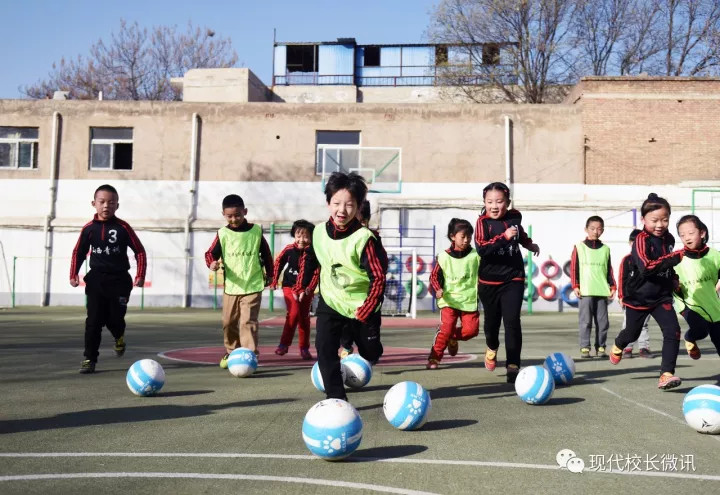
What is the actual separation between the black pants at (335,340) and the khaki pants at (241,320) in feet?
11.0

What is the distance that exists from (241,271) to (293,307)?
1.53 m

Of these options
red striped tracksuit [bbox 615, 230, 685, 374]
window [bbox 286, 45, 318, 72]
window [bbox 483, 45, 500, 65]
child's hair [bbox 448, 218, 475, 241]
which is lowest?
red striped tracksuit [bbox 615, 230, 685, 374]

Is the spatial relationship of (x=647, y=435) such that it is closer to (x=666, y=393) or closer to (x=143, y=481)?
(x=666, y=393)

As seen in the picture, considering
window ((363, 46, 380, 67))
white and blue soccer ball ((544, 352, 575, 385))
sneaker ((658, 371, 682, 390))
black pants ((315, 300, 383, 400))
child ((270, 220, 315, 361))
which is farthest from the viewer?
window ((363, 46, 380, 67))

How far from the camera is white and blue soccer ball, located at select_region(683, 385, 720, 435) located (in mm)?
5555

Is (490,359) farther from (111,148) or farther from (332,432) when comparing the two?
(111,148)

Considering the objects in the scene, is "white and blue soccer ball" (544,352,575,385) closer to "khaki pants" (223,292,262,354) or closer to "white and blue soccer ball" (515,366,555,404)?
"white and blue soccer ball" (515,366,555,404)

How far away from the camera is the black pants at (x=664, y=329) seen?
778 centimetres

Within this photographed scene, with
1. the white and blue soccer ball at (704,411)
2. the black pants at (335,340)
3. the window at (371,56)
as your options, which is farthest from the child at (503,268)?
the window at (371,56)

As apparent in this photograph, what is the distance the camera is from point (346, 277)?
21.0ft

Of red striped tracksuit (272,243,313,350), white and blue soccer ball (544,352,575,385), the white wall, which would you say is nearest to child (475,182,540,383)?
white and blue soccer ball (544,352,575,385)

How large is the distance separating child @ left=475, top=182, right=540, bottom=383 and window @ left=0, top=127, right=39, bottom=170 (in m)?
26.6

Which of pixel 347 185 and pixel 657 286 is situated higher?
pixel 347 185

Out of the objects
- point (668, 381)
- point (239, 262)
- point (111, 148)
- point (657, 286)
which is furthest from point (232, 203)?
point (111, 148)
